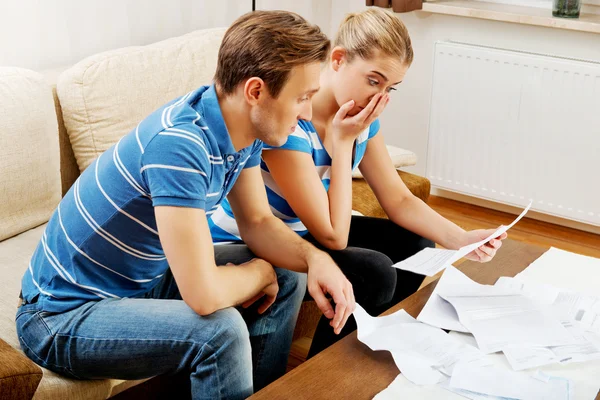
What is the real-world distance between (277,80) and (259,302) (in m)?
0.46

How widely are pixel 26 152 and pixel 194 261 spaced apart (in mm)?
844

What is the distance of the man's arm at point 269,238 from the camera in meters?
1.47

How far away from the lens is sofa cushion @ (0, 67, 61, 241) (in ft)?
6.17

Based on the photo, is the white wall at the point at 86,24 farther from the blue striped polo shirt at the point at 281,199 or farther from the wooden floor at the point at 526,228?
the wooden floor at the point at 526,228

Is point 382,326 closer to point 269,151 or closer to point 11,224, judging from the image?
point 269,151

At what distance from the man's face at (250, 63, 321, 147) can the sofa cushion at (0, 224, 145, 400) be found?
0.56m

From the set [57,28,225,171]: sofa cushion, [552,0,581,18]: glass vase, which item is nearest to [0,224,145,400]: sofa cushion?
[57,28,225,171]: sofa cushion

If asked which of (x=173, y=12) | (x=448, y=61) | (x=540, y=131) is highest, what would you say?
(x=173, y=12)

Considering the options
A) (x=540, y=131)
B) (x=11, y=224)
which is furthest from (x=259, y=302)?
(x=540, y=131)

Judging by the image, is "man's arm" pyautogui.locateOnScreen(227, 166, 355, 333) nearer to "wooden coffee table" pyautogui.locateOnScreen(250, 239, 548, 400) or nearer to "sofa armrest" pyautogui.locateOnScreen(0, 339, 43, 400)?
"wooden coffee table" pyautogui.locateOnScreen(250, 239, 548, 400)

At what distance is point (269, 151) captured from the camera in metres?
1.65

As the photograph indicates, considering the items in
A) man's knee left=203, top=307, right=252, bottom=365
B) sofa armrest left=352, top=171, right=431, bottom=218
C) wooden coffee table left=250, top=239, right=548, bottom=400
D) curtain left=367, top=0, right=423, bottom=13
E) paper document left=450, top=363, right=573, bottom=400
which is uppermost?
curtain left=367, top=0, right=423, bottom=13

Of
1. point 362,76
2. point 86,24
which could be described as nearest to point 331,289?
point 362,76

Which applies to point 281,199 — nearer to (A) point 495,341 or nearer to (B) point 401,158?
(A) point 495,341
